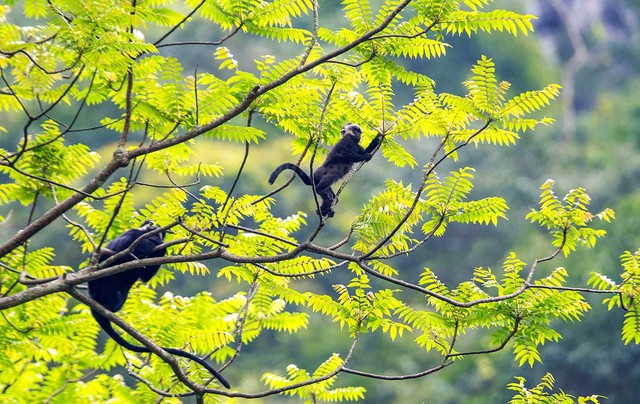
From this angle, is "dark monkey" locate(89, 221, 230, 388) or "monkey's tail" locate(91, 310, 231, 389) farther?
"dark monkey" locate(89, 221, 230, 388)

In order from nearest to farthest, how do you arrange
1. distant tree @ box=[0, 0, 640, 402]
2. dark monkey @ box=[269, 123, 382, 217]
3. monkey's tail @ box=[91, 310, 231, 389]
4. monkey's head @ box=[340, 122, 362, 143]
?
distant tree @ box=[0, 0, 640, 402]
monkey's tail @ box=[91, 310, 231, 389]
monkey's head @ box=[340, 122, 362, 143]
dark monkey @ box=[269, 123, 382, 217]

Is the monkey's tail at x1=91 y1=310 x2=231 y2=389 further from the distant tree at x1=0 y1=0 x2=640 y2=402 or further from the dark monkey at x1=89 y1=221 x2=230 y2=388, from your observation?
the dark monkey at x1=89 y1=221 x2=230 y2=388

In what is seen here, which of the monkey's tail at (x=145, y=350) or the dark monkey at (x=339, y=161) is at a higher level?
the dark monkey at (x=339, y=161)

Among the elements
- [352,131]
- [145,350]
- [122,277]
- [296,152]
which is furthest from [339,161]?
[145,350]

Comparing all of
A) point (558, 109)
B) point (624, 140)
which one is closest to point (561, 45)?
point (558, 109)

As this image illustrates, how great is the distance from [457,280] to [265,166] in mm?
7179

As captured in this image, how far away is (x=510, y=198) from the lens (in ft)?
84.3

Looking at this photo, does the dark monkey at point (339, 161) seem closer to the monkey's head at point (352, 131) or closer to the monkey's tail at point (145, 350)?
the monkey's head at point (352, 131)

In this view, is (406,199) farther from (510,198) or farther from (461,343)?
(510,198)

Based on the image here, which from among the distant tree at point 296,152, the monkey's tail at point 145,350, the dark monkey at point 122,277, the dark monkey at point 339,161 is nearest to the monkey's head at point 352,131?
the dark monkey at point 339,161

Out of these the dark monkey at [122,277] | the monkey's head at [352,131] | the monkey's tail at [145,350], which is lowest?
the monkey's tail at [145,350]

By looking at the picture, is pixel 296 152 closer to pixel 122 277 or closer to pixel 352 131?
pixel 352 131

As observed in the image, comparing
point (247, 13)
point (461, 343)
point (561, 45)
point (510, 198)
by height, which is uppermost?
point (561, 45)

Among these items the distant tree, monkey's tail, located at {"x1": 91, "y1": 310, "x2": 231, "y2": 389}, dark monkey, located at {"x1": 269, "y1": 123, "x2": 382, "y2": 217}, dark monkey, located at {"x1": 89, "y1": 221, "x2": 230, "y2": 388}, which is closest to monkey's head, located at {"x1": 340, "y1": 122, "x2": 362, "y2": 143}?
dark monkey, located at {"x1": 269, "y1": 123, "x2": 382, "y2": 217}
